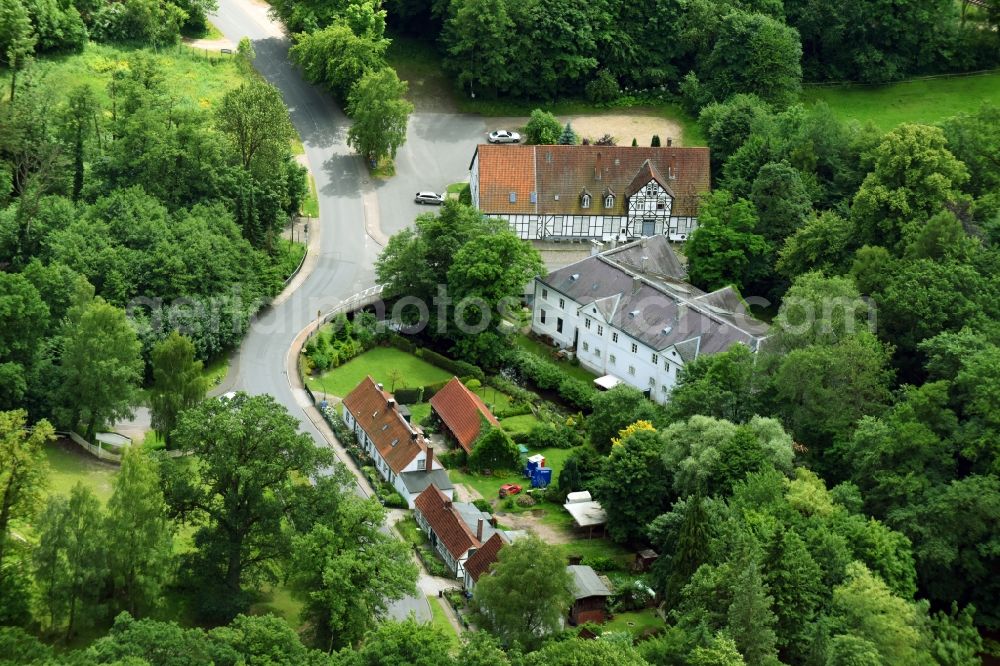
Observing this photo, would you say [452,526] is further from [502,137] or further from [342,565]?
[502,137]

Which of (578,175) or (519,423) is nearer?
(519,423)

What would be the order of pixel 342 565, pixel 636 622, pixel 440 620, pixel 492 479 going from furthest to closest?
pixel 492 479, pixel 636 622, pixel 440 620, pixel 342 565

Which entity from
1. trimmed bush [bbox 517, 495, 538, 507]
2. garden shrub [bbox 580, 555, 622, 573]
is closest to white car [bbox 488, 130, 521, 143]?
trimmed bush [bbox 517, 495, 538, 507]

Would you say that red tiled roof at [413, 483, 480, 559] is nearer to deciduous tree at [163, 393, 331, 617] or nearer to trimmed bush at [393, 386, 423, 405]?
deciduous tree at [163, 393, 331, 617]

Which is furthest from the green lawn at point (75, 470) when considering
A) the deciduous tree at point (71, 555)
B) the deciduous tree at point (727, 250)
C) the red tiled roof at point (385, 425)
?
the deciduous tree at point (727, 250)

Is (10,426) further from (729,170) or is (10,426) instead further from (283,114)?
(729,170)

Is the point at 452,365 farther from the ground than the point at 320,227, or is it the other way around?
the point at 320,227

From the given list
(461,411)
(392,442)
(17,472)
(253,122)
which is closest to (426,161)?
(253,122)

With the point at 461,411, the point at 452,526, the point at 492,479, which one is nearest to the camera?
the point at 452,526
